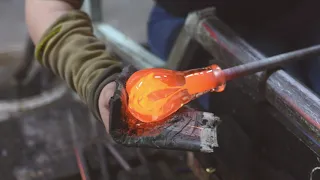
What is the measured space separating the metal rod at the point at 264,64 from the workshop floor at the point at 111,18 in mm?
829

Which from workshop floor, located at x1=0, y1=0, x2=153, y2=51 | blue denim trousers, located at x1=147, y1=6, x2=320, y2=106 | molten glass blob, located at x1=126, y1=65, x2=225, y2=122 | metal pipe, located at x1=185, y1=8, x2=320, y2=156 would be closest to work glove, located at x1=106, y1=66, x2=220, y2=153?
molten glass blob, located at x1=126, y1=65, x2=225, y2=122

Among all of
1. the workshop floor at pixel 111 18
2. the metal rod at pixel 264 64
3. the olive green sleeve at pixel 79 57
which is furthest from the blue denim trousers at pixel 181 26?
the workshop floor at pixel 111 18

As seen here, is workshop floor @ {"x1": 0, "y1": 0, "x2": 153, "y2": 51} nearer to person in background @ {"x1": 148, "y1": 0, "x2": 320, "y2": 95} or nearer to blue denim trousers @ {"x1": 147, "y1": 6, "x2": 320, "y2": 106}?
blue denim trousers @ {"x1": 147, "y1": 6, "x2": 320, "y2": 106}

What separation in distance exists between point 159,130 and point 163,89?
0.13 ft

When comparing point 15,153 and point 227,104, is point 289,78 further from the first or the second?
point 15,153

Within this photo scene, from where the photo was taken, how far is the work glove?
1.50 feet

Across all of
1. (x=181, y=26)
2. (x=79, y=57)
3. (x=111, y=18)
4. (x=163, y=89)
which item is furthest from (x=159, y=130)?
(x=111, y=18)

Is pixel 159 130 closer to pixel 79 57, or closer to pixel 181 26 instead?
pixel 79 57

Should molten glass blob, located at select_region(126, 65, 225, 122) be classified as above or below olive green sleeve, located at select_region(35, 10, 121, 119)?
above

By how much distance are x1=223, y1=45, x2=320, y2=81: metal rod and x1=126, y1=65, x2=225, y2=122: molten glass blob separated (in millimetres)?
26

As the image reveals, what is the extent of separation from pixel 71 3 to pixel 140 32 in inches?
31.3

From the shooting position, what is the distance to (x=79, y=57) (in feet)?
1.89

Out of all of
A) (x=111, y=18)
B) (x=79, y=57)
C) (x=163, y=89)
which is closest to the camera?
(x=163, y=89)

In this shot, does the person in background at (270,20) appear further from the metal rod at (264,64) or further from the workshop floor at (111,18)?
A: the workshop floor at (111,18)
